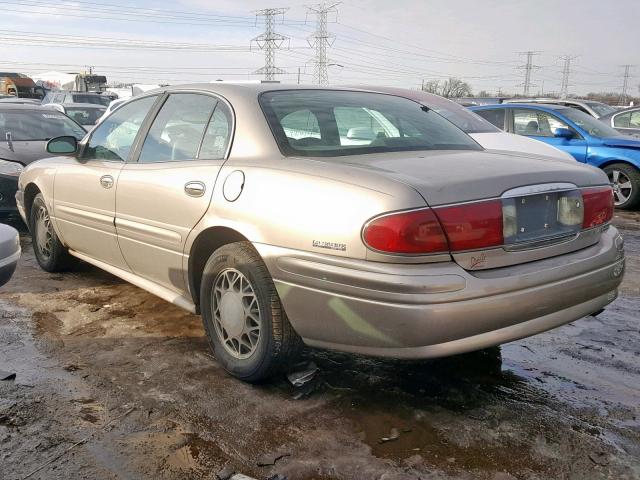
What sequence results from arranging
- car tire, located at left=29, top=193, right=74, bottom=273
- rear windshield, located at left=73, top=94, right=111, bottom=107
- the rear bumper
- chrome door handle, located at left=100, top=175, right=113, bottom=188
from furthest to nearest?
rear windshield, located at left=73, top=94, right=111, bottom=107
car tire, located at left=29, top=193, right=74, bottom=273
chrome door handle, located at left=100, top=175, right=113, bottom=188
the rear bumper

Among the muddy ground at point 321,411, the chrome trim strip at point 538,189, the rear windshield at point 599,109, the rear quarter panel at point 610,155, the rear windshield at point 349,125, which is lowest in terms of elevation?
the muddy ground at point 321,411

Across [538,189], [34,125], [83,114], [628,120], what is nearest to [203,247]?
[538,189]

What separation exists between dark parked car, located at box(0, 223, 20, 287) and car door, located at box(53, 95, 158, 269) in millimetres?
1000

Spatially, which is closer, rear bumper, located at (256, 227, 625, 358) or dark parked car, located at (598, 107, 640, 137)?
rear bumper, located at (256, 227, 625, 358)

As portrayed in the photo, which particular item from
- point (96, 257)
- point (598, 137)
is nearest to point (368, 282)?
point (96, 257)

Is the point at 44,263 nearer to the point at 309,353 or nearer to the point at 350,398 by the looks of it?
the point at 309,353

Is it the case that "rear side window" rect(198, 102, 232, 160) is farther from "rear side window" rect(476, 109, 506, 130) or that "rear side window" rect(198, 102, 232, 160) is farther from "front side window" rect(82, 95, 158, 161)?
"rear side window" rect(476, 109, 506, 130)

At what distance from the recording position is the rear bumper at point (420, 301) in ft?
8.02

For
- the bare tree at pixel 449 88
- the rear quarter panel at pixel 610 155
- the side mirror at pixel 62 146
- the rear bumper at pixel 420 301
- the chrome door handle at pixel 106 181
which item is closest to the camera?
the rear bumper at pixel 420 301

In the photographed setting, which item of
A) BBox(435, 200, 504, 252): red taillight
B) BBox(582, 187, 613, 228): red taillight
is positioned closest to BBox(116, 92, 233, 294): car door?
BBox(435, 200, 504, 252): red taillight

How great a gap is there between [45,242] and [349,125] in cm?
315

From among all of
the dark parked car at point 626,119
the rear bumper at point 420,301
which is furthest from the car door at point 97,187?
the dark parked car at point 626,119

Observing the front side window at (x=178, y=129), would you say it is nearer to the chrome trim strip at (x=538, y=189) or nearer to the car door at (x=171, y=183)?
the car door at (x=171, y=183)

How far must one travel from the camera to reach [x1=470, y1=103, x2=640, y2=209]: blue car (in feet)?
29.6
